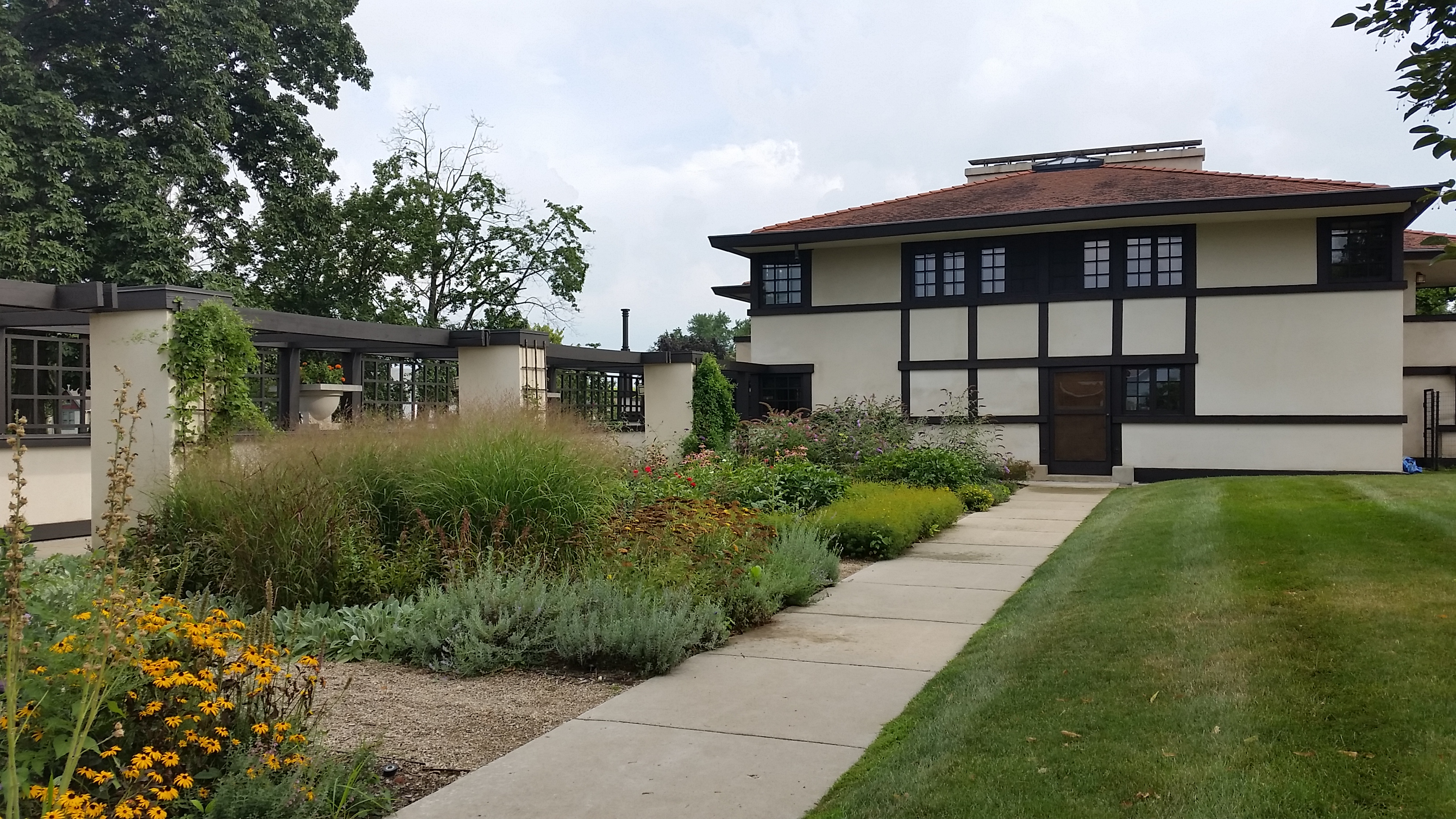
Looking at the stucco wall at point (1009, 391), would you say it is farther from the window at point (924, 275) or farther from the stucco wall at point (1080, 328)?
the window at point (924, 275)

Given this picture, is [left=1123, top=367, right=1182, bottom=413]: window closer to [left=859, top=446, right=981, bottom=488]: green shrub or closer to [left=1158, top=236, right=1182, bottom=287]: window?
[left=1158, top=236, right=1182, bottom=287]: window

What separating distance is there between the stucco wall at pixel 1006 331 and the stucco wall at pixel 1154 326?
5.20ft

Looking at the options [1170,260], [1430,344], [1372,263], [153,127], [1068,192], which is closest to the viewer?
[1372,263]

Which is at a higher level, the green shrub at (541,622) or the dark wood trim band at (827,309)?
the dark wood trim band at (827,309)

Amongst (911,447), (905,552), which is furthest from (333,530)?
(911,447)

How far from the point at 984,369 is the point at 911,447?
137 inches

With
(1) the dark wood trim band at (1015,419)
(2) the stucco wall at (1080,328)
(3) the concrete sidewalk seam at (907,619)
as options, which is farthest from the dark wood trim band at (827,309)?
(3) the concrete sidewalk seam at (907,619)

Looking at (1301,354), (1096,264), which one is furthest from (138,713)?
(1301,354)

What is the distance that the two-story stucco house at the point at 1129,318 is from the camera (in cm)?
1689

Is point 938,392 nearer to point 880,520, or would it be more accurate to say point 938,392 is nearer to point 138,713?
point 880,520

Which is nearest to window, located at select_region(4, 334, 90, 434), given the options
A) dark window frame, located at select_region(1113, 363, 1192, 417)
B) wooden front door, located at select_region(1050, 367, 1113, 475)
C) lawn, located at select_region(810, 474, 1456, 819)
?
lawn, located at select_region(810, 474, 1456, 819)

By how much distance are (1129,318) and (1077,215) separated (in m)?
2.15

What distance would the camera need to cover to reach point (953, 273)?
63.4 ft

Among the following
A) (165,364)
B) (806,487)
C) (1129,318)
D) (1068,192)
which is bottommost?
A: (806,487)
